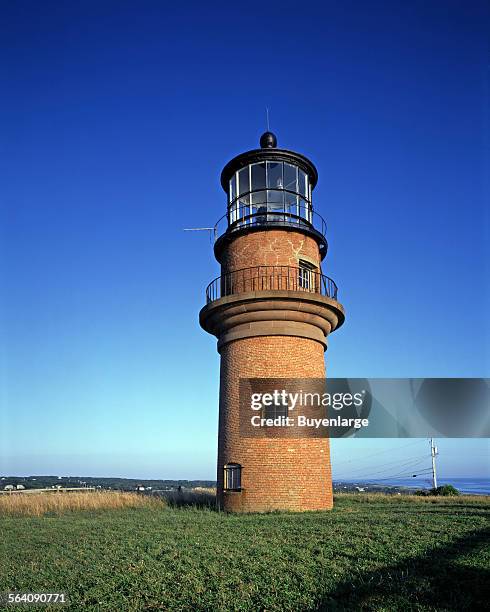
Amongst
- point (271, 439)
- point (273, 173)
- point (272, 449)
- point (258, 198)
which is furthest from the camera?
point (258, 198)

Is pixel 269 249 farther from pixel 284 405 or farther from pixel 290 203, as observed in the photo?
pixel 284 405

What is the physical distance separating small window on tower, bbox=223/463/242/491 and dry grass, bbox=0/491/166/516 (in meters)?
3.46

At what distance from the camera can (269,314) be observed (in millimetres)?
16719

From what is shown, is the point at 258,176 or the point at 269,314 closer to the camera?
the point at 269,314

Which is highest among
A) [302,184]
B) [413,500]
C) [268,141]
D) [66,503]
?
Answer: [268,141]

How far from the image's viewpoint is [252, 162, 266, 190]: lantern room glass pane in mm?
18047

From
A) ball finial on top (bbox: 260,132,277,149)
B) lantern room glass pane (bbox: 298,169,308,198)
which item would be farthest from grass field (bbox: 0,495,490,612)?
ball finial on top (bbox: 260,132,277,149)

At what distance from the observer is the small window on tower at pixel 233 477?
16375 mm

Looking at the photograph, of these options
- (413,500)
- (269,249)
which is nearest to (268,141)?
(269,249)

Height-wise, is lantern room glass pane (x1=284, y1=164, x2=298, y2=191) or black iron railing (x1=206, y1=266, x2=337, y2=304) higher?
lantern room glass pane (x1=284, y1=164, x2=298, y2=191)

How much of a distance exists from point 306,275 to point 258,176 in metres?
3.48

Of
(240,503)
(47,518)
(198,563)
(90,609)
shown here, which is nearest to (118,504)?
(47,518)

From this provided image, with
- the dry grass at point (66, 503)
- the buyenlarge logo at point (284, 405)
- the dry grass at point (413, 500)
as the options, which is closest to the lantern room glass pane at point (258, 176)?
the buyenlarge logo at point (284, 405)

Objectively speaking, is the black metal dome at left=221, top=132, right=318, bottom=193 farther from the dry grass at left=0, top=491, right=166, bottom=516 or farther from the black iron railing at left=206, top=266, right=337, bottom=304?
the dry grass at left=0, top=491, right=166, bottom=516
